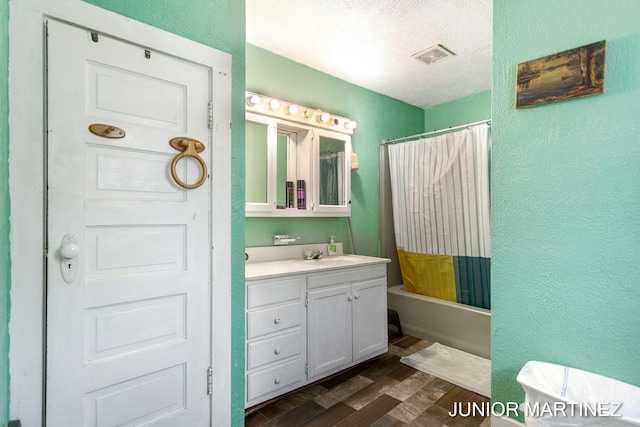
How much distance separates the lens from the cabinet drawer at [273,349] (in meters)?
1.90

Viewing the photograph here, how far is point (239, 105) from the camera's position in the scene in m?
1.55


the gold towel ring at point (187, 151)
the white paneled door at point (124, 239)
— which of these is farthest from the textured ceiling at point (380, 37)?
the gold towel ring at point (187, 151)

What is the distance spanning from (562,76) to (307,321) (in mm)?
1869

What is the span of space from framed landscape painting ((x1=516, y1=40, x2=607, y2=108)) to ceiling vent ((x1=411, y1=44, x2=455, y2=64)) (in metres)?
1.15

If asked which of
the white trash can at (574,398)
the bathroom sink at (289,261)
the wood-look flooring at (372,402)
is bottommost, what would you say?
the wood-look flooring at (372,402)

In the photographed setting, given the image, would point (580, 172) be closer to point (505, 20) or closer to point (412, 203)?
point (505, 20)

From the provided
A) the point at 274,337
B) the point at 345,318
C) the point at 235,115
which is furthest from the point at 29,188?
the point at 345,318

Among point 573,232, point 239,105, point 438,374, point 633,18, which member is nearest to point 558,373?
point 573,232

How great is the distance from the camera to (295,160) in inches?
109

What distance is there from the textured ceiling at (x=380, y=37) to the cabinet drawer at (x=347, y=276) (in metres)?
1.69

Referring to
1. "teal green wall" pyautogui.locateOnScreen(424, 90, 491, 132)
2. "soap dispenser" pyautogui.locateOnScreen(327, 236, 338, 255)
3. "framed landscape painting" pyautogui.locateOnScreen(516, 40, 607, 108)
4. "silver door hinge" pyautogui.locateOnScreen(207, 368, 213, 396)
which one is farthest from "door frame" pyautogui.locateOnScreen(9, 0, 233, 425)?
"teal green wall" pyautogui.locateOnScreen(424, 90, 491, 132)

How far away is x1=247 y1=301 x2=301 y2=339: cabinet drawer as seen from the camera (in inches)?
74.4

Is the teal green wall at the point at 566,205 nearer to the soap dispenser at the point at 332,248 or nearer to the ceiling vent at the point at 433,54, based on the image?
the ceiling vent at the point at 433,54

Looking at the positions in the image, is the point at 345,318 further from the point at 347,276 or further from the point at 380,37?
the point at 380,37
